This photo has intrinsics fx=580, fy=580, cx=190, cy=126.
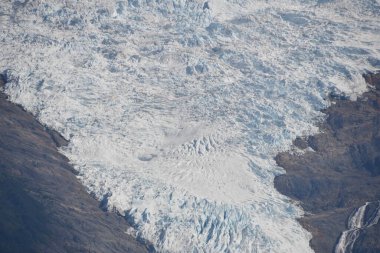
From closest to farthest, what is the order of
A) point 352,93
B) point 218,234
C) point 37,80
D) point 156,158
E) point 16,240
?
point 16,240
point 218,234
point 156,158
point 37,80
point 352,93

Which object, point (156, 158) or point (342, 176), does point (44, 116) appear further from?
point (342, 176)

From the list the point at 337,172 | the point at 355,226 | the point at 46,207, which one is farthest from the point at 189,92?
the point at 355,226

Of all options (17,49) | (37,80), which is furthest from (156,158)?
(17,49)

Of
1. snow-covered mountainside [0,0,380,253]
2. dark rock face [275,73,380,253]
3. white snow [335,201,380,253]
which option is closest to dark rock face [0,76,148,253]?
snow-covered mountainside [0,0,380,253]

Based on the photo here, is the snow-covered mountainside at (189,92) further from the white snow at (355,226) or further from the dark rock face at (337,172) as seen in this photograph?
the white snow at (355,226)

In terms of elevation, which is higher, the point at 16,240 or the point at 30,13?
the point at 30,13

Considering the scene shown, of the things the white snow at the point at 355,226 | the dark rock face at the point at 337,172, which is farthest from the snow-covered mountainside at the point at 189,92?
the white snow at the point at 355,226
